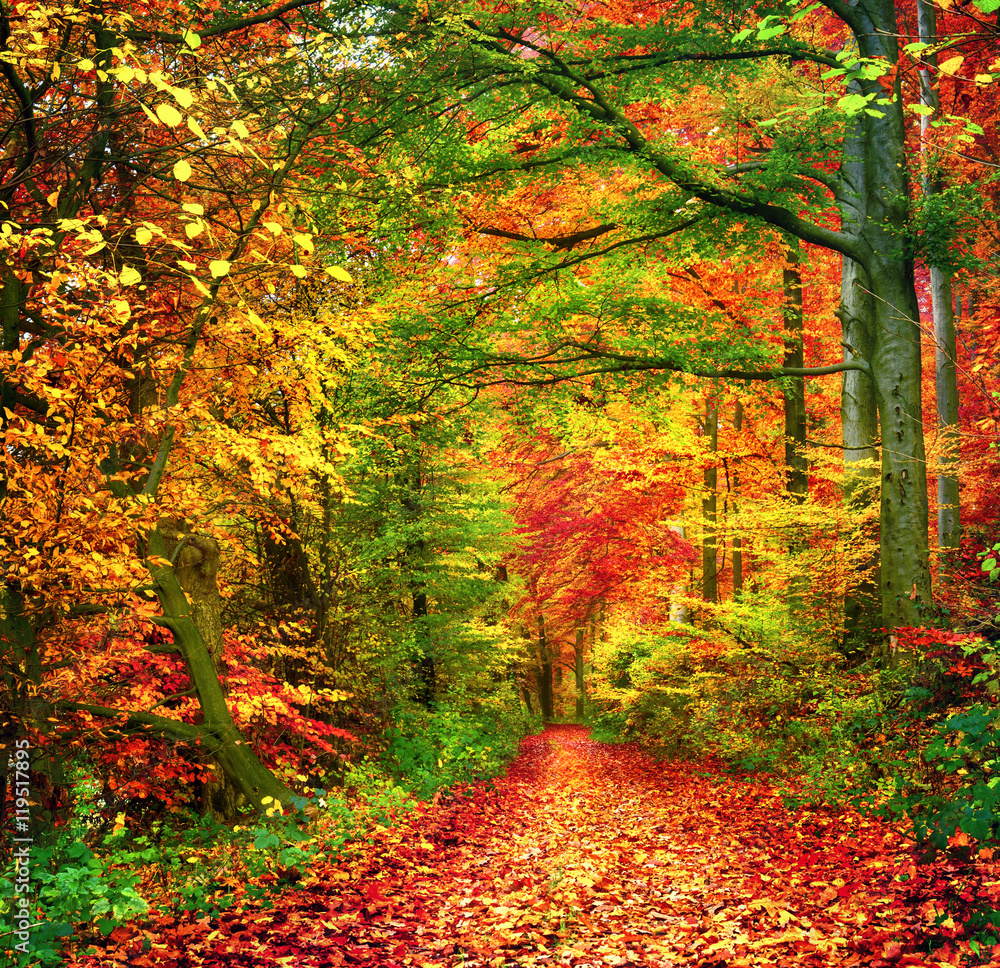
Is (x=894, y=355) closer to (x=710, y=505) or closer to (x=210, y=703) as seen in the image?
(x=710, y=505)

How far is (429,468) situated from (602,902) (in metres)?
9.56

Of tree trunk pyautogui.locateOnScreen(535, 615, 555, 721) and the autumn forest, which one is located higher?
the autumn forest

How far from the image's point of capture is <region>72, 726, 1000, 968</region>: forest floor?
4.18 m

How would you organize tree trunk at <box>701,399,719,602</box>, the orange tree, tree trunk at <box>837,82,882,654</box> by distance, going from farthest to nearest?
tree trunk at <box>701,399,719,602</box>, tree trunk at <box>837,82,882,654</box>, the orange tree

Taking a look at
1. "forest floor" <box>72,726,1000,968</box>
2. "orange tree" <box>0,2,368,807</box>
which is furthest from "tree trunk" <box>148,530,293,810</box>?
"forest floor" <box>72,726,1000,968</box>

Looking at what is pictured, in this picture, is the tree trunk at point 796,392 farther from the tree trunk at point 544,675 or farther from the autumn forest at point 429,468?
the tree trunk at point 544,675

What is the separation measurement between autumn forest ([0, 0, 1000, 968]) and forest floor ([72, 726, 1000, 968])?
5cm

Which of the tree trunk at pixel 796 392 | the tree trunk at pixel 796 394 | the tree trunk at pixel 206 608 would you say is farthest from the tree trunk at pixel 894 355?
the tree trunk at pixel 206 608

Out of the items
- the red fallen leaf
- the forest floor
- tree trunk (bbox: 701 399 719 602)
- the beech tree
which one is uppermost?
the beech tree

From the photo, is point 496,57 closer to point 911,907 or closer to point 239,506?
point 239,506

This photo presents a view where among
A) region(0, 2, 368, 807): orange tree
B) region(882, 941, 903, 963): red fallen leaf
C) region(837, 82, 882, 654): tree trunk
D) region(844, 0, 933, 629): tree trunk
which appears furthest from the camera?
region(837, 82, 882, 654): tree trunk

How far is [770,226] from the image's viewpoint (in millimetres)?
8789

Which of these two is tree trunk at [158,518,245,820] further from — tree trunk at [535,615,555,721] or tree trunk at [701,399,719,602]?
tree trunk at [535,615,555,721]

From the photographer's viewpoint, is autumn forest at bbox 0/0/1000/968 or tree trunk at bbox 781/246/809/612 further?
tree trunk at bbox 781/246/809/612
